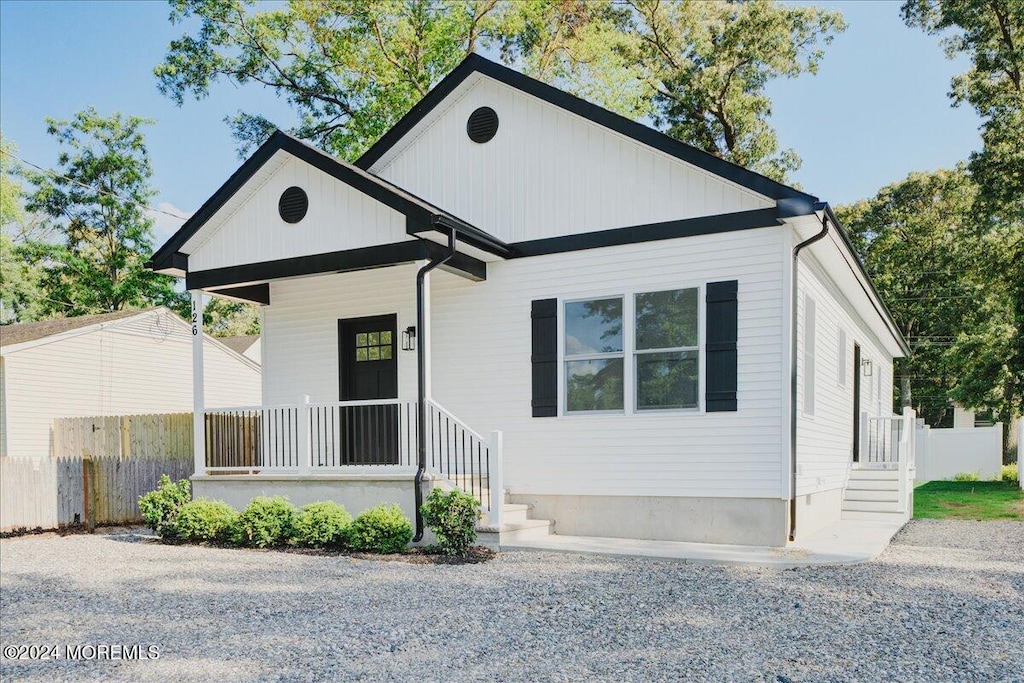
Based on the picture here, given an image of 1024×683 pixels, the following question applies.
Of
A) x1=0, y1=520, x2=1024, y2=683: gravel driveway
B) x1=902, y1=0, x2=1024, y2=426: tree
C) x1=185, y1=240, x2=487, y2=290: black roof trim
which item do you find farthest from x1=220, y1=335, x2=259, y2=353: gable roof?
x1=902, y1=0, x2=1024, y2=426: tree

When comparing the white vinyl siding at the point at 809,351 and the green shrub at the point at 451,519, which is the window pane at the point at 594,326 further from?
the green shrub at the point at 451,519

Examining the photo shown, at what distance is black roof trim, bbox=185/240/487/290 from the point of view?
31.4ft

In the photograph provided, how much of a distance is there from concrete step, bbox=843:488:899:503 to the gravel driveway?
13.3 feet

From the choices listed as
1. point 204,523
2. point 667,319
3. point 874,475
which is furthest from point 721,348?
point 204,523

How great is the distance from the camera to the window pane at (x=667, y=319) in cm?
953

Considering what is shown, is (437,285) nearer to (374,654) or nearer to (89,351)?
(374,654)

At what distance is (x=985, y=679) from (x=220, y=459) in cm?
1040

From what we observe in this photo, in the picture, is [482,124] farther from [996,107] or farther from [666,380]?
[996,107]

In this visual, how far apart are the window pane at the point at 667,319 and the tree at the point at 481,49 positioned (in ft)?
39.7

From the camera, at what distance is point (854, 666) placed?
477 centimetres

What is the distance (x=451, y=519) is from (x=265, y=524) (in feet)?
7.98

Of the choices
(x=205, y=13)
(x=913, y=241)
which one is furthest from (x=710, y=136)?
(x=205, y=13)

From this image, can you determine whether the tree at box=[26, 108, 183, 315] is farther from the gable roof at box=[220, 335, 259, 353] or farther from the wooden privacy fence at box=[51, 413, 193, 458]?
the wooden privacy fence at box=[51, 413, 193, 458]

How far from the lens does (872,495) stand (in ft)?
43.9
